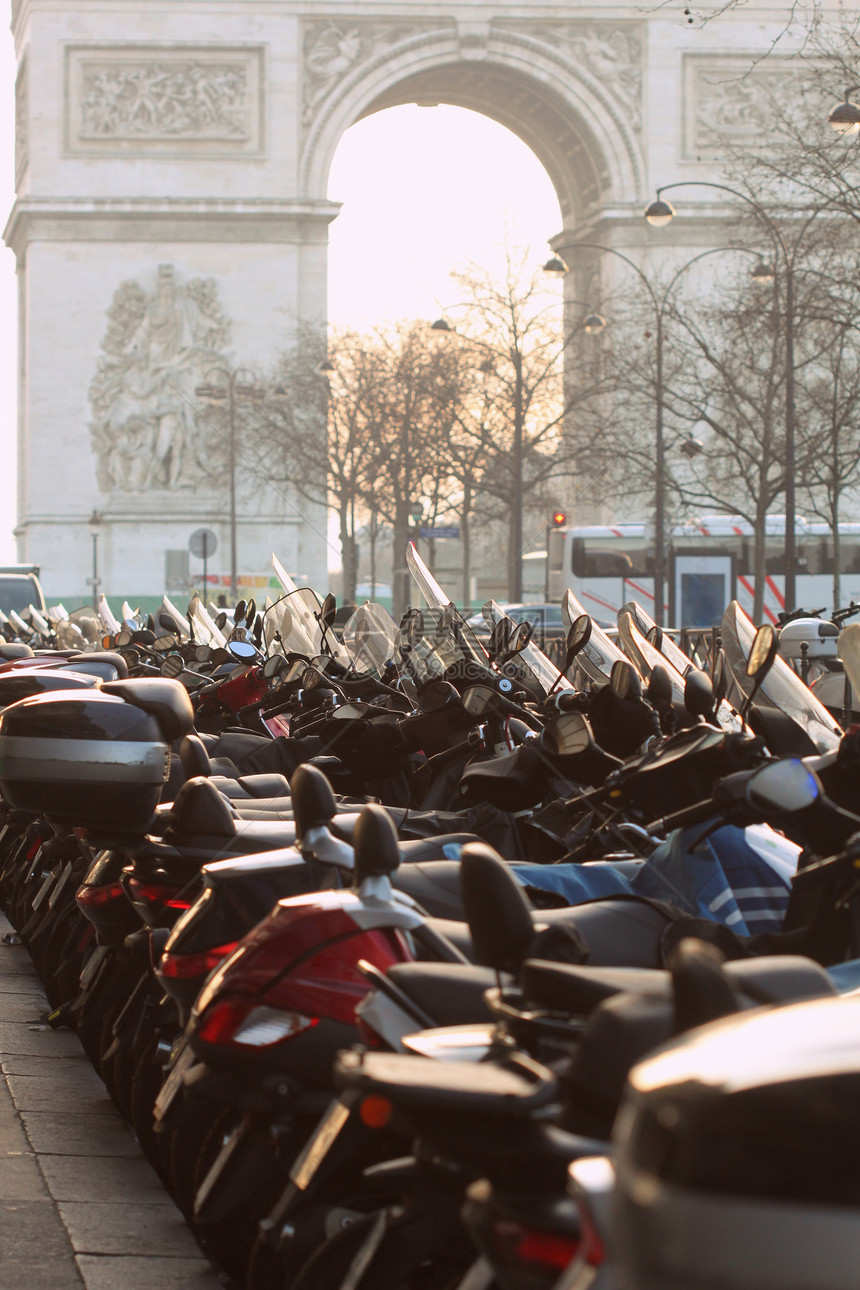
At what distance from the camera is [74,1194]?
4.28 meters

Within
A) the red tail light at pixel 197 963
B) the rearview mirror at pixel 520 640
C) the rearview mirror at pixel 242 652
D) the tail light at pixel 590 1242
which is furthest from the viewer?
the rearview mirror at pixel 242 652

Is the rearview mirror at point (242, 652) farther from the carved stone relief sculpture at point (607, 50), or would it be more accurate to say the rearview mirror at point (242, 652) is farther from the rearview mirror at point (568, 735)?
the carved stone relief sculpture at point (607, 50)

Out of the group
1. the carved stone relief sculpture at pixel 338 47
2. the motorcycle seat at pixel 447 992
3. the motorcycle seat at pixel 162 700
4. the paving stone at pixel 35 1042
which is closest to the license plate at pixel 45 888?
the paving stone at pixel 35 1042

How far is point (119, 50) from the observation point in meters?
42.1

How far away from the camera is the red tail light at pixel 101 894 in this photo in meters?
4.55

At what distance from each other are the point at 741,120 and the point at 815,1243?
143 ft

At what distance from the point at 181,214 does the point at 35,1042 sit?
124ft

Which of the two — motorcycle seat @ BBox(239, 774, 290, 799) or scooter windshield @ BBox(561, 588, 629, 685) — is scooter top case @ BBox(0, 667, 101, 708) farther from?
scooter windshield @ BBox(561, 588, 629, 685)

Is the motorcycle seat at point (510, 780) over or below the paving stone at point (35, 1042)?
over

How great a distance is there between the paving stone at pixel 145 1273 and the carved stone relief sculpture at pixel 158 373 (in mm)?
38816

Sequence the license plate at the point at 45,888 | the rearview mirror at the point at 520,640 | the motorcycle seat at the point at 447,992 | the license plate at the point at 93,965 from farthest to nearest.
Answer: the license plate at the point at 45,888, the rearview mirror at the point at 520,640, the license plate at the point at 93,965, the motorcycle seat at the point at 447,992

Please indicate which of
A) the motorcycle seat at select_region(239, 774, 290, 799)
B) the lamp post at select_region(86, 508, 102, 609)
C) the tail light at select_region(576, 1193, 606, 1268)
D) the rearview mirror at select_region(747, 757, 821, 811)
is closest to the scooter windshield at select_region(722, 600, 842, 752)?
the rearview mirror at select_region(747, 757, 821, 811)

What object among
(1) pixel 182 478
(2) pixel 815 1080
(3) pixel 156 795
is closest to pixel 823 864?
(2) pixel 815 1080

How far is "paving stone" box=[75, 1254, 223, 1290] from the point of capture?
3666 mm
